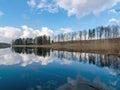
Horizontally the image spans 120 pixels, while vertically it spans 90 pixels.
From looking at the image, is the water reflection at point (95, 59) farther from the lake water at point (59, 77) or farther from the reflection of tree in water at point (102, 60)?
the lake water at point (59, 77)

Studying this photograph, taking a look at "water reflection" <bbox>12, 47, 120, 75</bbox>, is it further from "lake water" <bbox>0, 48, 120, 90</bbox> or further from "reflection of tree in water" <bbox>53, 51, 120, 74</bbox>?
"lake water" <bbox>0, 48, 120, 90</bbox>

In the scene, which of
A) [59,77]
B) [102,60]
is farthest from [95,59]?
[59,77]

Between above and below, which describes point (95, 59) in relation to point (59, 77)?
below

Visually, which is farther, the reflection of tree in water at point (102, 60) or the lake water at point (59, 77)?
the reflection of tree in water at point (102, 60)

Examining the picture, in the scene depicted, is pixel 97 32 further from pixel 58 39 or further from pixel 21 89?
pixel 21 89

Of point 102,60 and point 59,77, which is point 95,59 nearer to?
point 102,60

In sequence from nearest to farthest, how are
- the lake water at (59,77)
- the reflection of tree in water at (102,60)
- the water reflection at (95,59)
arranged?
the lake water at (59,77) < the reflection of tree in water at (102,60) < the water reflection at (95,59)

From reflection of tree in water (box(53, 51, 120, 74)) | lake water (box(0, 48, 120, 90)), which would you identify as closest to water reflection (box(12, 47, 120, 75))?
reflection of tree in water (box(53, 51, 120, 74))

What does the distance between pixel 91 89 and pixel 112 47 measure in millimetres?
49327

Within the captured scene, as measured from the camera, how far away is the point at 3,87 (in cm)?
1441

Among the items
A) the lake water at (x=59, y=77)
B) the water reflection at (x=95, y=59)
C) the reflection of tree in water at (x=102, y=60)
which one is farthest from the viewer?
the water reflection at (x=95, y=59)

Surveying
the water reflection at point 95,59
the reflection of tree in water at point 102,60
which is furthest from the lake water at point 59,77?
the water reflection at point 95,59

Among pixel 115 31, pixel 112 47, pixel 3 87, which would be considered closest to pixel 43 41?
pixel 115 31

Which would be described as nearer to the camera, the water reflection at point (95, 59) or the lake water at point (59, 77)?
the lake water at point (59, 77)
